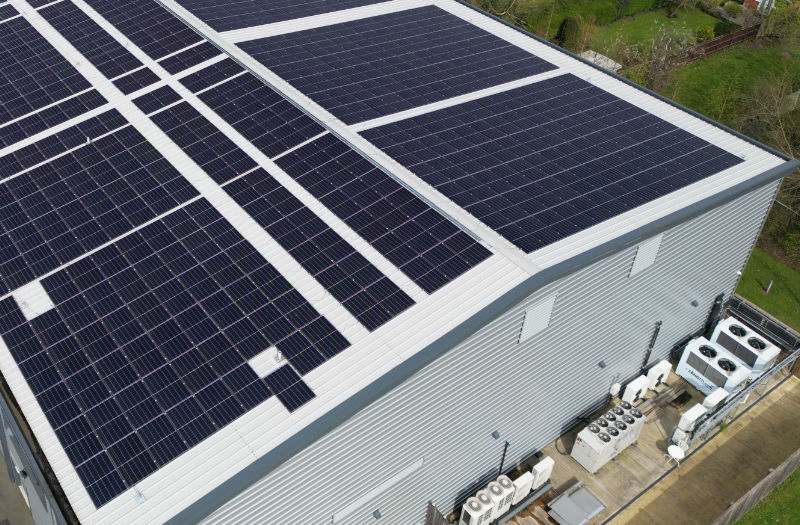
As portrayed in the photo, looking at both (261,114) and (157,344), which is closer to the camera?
(157,344)

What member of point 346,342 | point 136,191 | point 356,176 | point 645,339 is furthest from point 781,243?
point 136,191

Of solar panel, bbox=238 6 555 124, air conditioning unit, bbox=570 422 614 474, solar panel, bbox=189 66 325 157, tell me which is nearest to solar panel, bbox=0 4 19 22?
solar panel, bbox=238 6 555 124

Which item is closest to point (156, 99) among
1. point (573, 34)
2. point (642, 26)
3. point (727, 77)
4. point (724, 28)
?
point (573, 34)

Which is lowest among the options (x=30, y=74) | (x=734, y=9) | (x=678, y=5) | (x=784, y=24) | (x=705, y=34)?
(x=705, y=34)

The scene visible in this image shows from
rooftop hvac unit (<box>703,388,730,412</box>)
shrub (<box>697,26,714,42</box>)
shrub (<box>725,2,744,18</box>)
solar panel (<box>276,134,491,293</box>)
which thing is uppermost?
solar panel (<box>276,134,491,293</box>)

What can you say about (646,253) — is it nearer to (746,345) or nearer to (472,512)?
(746,345)

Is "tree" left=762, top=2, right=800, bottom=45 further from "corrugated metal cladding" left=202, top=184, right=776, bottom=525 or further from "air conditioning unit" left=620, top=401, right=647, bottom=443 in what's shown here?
"air conditioning unit" left=620, top=401, right=647, bottom=443

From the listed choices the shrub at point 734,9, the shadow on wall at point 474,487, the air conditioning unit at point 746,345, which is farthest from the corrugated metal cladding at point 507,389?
the shrub at point 734,9
